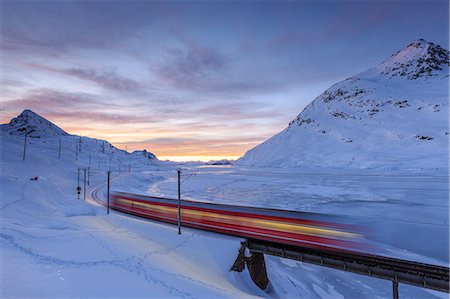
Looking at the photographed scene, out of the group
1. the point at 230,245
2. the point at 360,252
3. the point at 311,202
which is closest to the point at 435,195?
the point at 311,202

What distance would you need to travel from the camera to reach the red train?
16.5 metres

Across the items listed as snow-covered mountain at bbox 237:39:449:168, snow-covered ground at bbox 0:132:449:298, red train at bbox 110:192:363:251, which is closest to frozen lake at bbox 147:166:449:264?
snow-covered ground at bbox 0:132:449:298

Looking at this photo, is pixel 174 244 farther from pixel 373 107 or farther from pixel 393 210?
pixel 373 107

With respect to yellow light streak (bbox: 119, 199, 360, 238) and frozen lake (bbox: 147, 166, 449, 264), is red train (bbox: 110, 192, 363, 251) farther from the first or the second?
frozen lake (bbox: 147, 166, 449, 264)

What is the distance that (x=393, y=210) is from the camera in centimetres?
3872

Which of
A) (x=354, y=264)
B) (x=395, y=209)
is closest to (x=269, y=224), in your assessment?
(x=354, y=264)

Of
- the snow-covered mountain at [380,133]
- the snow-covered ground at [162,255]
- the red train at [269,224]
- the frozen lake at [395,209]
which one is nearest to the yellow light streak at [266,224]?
the red train at [269,224]

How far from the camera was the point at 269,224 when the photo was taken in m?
19.3

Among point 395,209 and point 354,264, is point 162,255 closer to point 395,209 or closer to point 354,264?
point 354,264

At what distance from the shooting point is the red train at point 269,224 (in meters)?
16.5

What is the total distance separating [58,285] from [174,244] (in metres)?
11.9

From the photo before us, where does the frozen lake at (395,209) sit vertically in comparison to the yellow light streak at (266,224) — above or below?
below

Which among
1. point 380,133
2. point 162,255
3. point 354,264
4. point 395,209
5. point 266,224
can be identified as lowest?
point 395,209

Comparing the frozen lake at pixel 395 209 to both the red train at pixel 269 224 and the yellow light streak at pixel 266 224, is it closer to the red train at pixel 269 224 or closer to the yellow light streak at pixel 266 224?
the red train at pixel 269 224
